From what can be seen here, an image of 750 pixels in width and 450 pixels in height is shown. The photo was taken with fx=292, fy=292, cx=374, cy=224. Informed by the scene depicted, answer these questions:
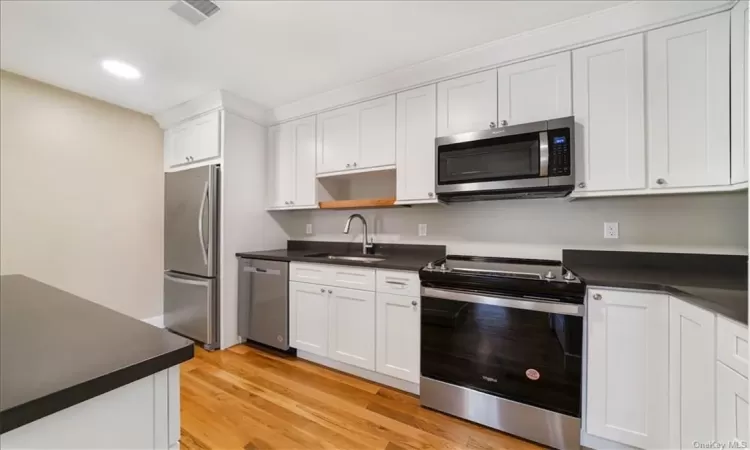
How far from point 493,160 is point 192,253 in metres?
2.74

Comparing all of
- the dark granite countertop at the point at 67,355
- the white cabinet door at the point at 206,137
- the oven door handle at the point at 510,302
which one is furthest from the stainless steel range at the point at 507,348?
the white cabinet door at the point at 206,137

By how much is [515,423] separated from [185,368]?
236cm

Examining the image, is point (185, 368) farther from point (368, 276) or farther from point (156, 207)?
point (156, 207)

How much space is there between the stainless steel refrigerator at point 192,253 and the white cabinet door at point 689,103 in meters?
3.17

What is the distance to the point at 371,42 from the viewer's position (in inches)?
75.8

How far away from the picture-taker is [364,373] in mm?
2191

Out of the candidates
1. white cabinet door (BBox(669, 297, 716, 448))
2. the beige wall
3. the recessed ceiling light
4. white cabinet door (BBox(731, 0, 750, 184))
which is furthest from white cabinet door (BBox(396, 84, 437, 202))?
the beige wall

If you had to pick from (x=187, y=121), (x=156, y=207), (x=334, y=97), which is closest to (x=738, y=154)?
(x=334, y=97)

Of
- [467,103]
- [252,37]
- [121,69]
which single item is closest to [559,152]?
[467,103]

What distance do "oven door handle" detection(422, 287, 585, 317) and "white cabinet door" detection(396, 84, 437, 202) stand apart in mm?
720

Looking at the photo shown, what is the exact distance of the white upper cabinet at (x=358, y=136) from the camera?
237 centimetres

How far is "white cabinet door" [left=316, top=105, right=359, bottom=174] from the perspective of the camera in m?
2.53

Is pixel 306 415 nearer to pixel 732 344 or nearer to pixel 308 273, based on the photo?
pixel 308 273

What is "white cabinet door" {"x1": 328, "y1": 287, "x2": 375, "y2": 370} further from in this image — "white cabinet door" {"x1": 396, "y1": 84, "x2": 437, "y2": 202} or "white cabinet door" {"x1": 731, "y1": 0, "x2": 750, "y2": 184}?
"white cabinet door" {"x1": 731, "y1": 0, "x2": 750, "y2": 184}
